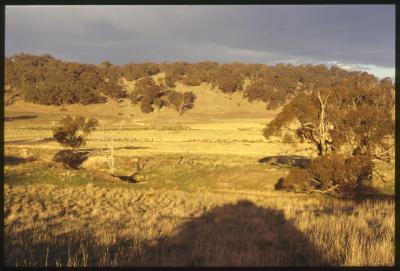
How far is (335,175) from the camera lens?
2088 cm

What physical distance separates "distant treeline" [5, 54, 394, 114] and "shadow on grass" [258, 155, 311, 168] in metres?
60.4

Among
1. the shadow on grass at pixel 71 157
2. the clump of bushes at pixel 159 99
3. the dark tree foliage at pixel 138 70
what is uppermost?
the dark tree foliage at pixel 138 70

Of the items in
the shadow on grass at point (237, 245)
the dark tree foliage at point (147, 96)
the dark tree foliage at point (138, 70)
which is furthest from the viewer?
the dark tree foliage at point (138, 70)

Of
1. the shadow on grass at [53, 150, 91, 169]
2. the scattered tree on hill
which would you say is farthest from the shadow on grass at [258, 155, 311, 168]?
the shadow on grass at [53, 150, 91, 169]

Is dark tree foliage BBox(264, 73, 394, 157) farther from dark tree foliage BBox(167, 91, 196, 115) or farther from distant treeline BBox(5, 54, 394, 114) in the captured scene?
distant treeline BBox(5, 54, 394, 114)

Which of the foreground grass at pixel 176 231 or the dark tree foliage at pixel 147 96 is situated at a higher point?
the dark tree foliage at pixel 147 96

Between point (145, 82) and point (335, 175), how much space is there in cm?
8800

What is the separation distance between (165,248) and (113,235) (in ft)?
6.13

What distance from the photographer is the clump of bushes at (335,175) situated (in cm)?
2048

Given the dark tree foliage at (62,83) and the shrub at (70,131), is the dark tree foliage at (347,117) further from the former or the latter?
the dark tree foliage at (62,83)

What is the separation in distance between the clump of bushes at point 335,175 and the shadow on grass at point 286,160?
9.46 meters

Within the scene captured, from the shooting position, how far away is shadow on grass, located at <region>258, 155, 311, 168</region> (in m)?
32.4

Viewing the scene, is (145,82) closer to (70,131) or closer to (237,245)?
(70,131)

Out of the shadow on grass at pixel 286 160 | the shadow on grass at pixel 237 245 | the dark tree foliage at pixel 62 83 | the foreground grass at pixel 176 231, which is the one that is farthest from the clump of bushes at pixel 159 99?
the shadow on grass at pixel 237 245
